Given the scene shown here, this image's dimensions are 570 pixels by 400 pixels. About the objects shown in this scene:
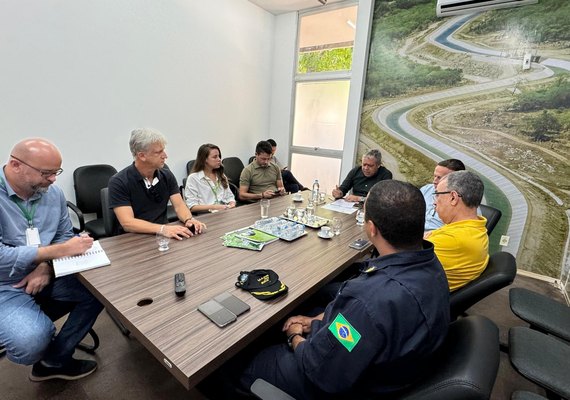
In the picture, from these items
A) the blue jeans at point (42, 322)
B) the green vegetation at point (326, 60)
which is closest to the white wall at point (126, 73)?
the green vegetation at point (326, 60)

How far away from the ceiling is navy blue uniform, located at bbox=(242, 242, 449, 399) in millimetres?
4360

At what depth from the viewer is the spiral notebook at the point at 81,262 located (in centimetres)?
132

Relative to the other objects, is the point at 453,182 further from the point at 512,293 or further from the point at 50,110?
the point at 50,110

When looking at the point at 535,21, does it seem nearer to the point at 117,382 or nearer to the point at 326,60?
the point at 326,60

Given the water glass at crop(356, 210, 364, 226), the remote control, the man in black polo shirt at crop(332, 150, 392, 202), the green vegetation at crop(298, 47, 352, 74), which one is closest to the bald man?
the remote control

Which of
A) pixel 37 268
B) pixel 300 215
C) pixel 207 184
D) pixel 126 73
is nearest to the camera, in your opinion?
pixel 37 268

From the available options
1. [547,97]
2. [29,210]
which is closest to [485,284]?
[29,210]

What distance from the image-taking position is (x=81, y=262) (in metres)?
1.40

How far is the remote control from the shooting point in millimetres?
1198

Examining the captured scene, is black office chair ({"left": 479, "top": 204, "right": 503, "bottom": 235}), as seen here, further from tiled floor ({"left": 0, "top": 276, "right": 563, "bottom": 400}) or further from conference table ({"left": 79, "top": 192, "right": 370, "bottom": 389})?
conference table ({"left": 79, "top": 192, "right": 370, "bottom": 389})

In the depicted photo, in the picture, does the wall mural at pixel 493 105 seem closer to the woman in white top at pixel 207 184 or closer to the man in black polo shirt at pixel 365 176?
the man in black polo shirt at pixel 365 176

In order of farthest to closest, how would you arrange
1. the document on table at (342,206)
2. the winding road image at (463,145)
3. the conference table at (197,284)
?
the winding road image at (463,145), the document on table at (342,206), the conference table at (197,284)

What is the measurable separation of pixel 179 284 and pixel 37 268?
2.92ft

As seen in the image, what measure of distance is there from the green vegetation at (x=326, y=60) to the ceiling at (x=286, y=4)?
2.04ft
